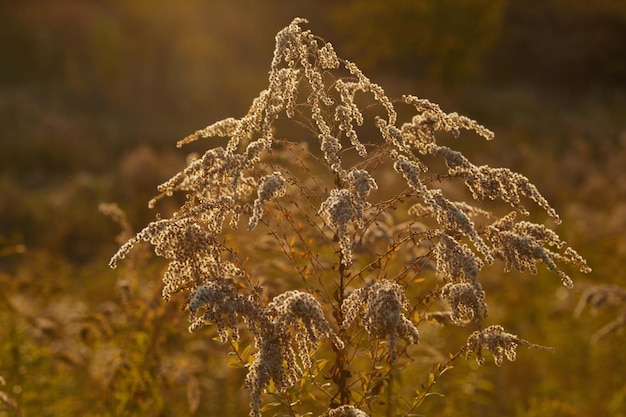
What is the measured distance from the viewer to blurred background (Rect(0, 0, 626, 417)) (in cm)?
555

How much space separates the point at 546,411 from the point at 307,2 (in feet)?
128

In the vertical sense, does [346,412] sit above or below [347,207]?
below

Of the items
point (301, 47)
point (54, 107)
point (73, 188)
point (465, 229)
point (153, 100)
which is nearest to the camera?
point (465, 229)

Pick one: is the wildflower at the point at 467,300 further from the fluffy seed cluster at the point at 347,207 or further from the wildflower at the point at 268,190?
the wildflower at the point at 268,190

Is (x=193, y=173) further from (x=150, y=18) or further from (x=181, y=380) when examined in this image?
(x=150, y=18)

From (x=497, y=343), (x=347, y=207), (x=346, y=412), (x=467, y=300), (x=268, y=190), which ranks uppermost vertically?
(x=268, y=190)

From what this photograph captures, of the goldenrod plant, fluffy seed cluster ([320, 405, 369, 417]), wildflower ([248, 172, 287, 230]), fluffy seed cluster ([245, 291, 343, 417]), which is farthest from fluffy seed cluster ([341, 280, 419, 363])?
wildflower ([248, 172, 287, 230])

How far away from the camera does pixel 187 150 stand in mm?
22594

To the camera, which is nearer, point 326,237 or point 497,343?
point 497,343

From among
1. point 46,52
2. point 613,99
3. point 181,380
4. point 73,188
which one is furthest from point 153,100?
point 181,380

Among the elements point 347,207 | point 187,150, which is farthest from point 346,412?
point 187,150

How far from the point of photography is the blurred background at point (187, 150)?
5551 mm

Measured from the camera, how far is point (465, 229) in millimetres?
2607

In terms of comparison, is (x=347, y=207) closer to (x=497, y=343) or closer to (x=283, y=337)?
(x=283, y=337)
